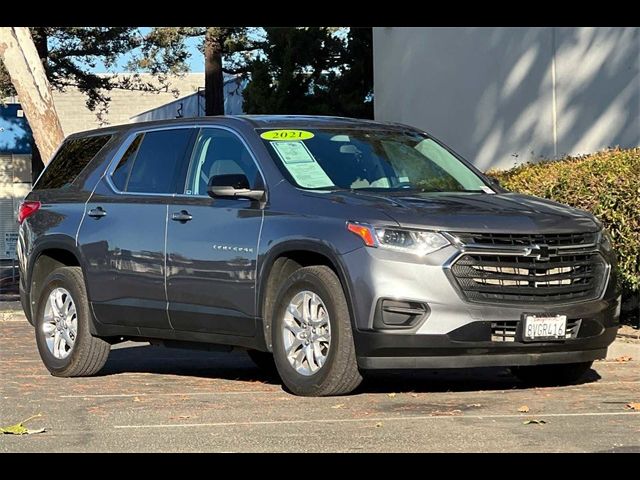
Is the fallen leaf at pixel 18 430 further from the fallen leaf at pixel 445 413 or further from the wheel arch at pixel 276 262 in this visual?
the fallen leaf at pixel 445 413

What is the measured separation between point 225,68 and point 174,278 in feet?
101

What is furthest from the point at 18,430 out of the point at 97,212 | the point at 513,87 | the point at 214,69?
the point at 214,69

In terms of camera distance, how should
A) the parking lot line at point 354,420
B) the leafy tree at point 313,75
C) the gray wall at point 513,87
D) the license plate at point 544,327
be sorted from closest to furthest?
the parking lot line at point 354,420, the license plate at point 544,327, the gray wall at point 513,87, the leafy tree at point 313,75

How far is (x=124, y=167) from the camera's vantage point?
1143 cm

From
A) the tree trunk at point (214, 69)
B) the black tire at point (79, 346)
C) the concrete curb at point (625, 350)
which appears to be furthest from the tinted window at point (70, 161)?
the tree trunk at point (214, 69)

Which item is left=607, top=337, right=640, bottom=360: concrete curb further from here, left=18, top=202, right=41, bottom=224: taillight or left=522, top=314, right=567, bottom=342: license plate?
left=18, top=202, right=41, bottom=224: taillight

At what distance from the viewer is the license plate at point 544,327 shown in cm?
930

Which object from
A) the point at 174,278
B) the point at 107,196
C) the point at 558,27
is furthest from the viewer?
the point at 558,27

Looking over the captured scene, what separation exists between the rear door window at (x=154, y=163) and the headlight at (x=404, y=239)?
2091 millimetres

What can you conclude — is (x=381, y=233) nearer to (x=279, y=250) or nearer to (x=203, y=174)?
(x=279, y=250)

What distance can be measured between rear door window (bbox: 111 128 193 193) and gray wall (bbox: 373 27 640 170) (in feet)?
28.2

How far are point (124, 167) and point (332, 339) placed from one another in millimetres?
2899
